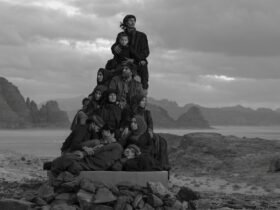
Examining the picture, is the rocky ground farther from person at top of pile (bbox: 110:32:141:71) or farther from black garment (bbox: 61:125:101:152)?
person at top of pile (bbox: 110:32:141:71)

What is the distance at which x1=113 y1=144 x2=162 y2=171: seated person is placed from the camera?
36.8 feet

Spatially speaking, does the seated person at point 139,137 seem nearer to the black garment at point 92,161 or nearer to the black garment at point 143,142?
the black garment at point 143,142

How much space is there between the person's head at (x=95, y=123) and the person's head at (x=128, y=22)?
2814 mm

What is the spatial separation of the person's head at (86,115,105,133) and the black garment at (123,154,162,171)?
1.14 metres

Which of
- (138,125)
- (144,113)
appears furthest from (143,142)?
(144,113)

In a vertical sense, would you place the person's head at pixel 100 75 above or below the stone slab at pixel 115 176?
above

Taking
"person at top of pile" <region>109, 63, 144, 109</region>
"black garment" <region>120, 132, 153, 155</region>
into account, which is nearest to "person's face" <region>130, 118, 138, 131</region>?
"black garment" <region>120, 132, 153, 155</region>

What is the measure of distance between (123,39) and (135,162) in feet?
11.8

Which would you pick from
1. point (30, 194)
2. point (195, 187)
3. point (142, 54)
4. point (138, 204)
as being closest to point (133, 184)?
point (138, 204)

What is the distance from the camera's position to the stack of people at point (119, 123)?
1123 cm

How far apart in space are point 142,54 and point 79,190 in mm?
4702

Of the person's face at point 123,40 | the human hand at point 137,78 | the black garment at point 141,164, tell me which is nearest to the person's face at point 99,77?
the human hand at point 137,78

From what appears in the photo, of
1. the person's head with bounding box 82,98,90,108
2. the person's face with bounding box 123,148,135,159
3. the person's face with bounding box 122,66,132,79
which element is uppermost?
the person's face with bounding box 122,66,132,79

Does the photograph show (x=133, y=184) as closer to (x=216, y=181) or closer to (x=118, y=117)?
(x=118, y=117)
